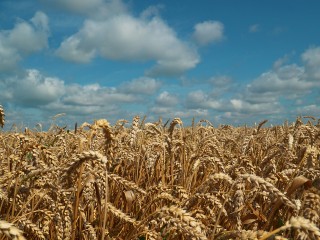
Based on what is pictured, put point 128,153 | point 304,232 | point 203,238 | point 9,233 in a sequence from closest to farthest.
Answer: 1. point 9,233
2. point 304,232
3. point 203,238
4. point 128,153

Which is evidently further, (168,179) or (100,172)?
(168,179)

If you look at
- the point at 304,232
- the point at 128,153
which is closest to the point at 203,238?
the point at 304,232

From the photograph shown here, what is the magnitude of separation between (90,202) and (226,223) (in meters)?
1.06

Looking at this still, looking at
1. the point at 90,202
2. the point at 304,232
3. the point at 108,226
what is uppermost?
the point at 304,232

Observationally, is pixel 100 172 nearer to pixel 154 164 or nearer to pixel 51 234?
pixel 51 234

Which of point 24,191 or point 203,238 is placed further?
point 24,191

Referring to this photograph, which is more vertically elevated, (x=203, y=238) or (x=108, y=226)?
(x=203, y=238)

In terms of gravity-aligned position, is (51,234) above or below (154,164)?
below

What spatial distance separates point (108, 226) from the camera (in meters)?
3.04

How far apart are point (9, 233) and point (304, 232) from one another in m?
1.08

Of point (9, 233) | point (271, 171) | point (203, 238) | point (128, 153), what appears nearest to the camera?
point (9, 233)

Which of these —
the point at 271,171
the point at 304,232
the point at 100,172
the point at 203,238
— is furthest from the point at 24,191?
the point at 271,171

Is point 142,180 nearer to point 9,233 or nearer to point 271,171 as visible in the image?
point 271,171

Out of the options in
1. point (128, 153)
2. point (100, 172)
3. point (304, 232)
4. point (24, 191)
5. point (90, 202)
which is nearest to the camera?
point (304, 232)
